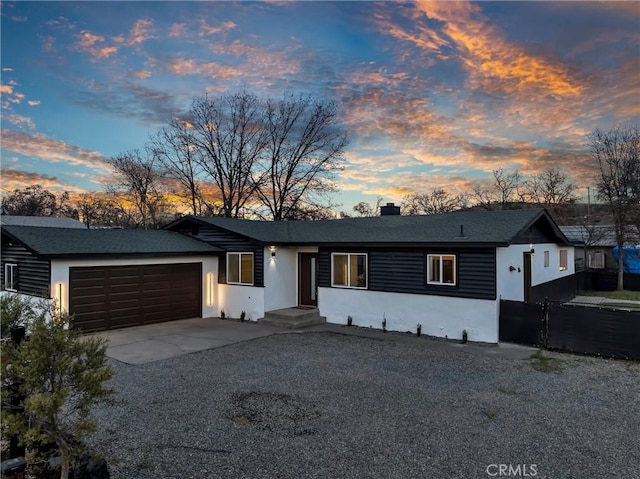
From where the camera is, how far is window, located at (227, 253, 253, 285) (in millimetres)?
13078

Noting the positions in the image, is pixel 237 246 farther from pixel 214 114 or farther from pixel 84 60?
pixel 214 114

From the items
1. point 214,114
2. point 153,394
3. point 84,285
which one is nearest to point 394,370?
point 153,394

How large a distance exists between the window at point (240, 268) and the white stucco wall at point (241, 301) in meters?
0.21

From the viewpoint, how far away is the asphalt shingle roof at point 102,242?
34.0 feet

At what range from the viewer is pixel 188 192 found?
103 ft

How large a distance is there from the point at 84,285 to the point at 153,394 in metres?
6.08

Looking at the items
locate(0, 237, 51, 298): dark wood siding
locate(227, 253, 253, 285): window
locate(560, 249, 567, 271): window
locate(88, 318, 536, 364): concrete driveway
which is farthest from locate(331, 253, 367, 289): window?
locate(560, 249, 567, 271): window

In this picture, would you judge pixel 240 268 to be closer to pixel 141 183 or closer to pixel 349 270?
pixel 349 270

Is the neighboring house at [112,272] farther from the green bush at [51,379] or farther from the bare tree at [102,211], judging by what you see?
the bare tree at [102,211]

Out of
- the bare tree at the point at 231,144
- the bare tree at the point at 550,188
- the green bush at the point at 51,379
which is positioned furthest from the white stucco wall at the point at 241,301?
the bare tree at the point at 550,188

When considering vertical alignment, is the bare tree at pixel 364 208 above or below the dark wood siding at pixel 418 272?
above

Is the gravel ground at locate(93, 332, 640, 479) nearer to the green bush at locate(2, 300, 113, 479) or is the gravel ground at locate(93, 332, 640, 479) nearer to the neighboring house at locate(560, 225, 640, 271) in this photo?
the green bush at locate(2, 300, 113, 479)

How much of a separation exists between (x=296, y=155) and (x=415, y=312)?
22270mm

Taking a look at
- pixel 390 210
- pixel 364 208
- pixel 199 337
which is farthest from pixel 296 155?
pixel 199 337
